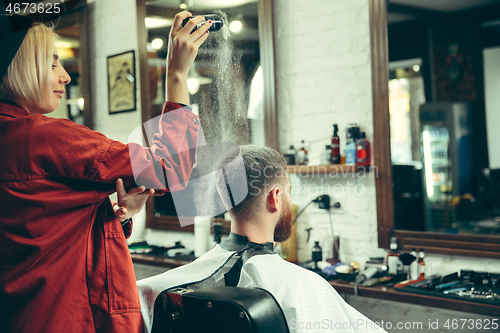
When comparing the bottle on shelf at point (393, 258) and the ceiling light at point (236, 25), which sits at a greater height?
the ceiling light at point (236, 25)

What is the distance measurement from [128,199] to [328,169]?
1.61 m

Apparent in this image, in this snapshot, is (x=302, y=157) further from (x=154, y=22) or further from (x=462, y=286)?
(x=154, y=22)

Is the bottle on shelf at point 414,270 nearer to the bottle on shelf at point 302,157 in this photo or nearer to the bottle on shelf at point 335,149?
the bottle on shelf at point 335,149

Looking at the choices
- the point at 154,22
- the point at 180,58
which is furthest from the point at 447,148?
the point at 180,58

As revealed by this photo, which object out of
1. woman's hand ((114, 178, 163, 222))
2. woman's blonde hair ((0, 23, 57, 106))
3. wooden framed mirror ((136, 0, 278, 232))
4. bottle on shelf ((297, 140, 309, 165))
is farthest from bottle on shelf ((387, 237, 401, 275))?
woman's blonde hair ((0, 23, 57, 106))

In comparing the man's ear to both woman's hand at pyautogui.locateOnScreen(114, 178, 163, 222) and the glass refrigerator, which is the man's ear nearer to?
woman's hand at pyautogui.locateOnScreen(114, 178, 163, 222)

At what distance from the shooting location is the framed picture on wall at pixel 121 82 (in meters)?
3.55

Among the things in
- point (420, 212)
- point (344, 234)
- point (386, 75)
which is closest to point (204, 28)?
point (386, 75)

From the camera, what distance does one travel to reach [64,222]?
93cm

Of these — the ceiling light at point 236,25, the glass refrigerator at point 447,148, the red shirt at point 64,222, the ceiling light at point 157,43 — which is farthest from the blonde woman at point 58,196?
the glass refrigerator at point 447,148

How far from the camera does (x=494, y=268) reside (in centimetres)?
202

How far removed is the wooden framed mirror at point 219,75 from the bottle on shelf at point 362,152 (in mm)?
517

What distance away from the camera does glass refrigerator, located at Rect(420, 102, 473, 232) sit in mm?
3633

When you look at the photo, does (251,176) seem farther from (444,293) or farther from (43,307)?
(444,293)
